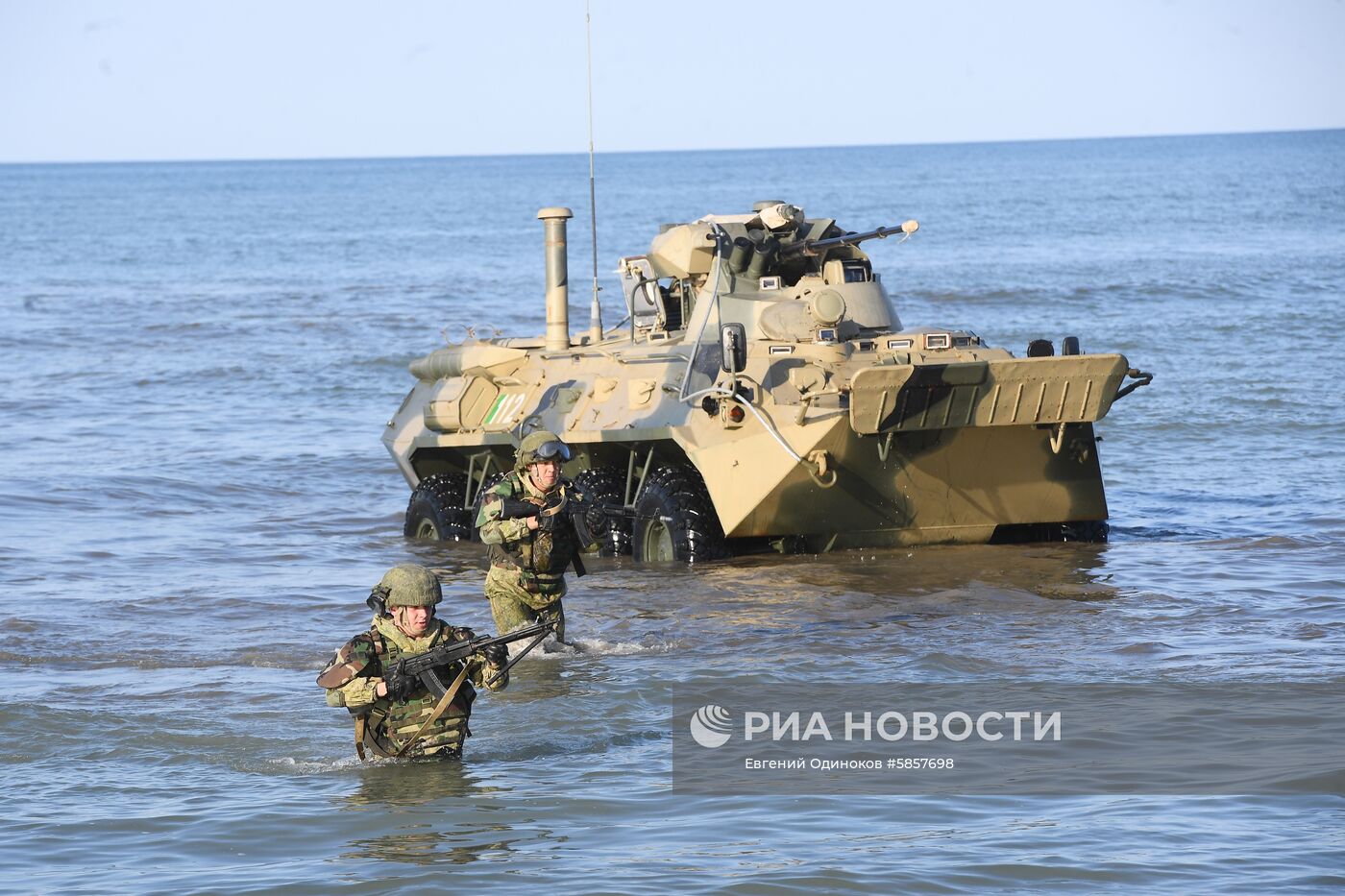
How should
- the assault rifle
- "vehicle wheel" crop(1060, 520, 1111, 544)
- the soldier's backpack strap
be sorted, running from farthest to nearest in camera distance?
"vehicle wheel" crop(1060, 520, 1111, 544) < the soldier's backpack strap < the assault rifle

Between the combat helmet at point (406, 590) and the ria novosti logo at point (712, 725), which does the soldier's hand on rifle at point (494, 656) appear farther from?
the ria novosti logo at point (712, 725)

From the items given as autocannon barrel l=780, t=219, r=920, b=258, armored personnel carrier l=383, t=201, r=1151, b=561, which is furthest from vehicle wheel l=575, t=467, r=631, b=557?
autocannon barrel l=780, t=219, r=920, b=258

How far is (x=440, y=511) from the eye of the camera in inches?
664

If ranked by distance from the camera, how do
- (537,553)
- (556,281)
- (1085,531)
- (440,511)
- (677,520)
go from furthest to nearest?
(440,511)
(556,281)
(1085,531)
(677,520)
(537,553)

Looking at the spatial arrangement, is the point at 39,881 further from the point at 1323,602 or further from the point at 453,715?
the point at 1323,602

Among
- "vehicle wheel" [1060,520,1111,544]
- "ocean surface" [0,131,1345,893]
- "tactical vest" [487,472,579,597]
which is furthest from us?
"vehicle wheel" [1060,520,1111,544]

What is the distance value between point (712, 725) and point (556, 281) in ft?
22.9

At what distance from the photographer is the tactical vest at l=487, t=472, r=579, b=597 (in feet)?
35.0

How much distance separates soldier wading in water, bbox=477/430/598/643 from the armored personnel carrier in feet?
9.22

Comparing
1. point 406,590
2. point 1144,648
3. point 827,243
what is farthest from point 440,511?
point 406,590

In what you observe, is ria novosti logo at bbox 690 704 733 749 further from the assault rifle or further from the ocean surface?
the assault rifle

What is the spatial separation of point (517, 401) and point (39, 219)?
80.1m

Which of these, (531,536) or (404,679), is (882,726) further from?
(404,679)

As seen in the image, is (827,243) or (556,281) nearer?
(827,243)
